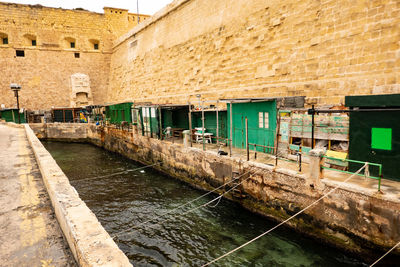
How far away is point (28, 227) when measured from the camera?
3.43 meters

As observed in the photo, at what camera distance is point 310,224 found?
632 cm

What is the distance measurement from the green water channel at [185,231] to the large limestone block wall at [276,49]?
5.50 meters

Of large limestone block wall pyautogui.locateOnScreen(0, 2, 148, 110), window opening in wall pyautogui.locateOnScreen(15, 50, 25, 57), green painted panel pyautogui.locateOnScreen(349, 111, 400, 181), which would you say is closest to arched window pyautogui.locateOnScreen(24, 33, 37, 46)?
large limestone block wall pyautogui.locateOnScreen(0, 2, 148, 110)

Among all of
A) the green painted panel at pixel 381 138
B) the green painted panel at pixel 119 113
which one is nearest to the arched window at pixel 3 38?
the green painted panel at pixel 119 113

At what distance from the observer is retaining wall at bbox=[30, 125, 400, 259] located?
5.15 meters

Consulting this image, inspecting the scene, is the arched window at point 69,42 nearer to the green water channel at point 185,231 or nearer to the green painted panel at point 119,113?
the green painted panel at point 119,113

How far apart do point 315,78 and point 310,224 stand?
602 centimetres

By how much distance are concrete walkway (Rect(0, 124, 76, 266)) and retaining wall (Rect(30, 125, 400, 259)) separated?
5632 mm

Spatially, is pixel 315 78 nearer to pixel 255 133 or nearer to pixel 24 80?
pixel 255 133

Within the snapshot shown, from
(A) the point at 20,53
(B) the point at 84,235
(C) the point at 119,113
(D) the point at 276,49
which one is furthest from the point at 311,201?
(A) the point at 20,53

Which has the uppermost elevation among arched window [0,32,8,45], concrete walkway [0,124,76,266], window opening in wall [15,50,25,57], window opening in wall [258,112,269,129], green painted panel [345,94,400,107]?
arched window [0,32,8,45]

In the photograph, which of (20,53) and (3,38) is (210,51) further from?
(3,38)

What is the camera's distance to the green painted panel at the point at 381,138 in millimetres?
6227

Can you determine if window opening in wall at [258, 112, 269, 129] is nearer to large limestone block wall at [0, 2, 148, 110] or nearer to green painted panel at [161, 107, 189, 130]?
green painted panel at [161, 107, 189, 130]
